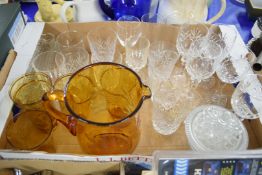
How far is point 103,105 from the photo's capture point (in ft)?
1.72

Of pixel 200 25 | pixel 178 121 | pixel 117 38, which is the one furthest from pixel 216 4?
pixel 178 121

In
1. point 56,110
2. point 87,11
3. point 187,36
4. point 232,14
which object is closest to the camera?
point 56,110

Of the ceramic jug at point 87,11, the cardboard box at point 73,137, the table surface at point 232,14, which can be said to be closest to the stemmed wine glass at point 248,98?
the cardboard box at point 73,137

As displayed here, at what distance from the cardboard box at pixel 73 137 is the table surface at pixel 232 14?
0.80ft

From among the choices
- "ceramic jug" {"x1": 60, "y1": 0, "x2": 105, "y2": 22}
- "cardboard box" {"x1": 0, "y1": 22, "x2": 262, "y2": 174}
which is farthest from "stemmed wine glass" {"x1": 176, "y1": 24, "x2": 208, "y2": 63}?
"ceramic jug" {"x1": 60, "y1": 0, "x2": 105, "y2": 22}

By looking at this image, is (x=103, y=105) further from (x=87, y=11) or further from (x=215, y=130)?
(x=87, y=11)

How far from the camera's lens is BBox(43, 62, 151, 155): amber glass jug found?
1.45ft

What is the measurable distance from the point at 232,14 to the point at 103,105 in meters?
0.62

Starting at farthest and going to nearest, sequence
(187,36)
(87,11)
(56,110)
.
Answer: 1. (87,11)
2. (187,36)
3. (56,110)

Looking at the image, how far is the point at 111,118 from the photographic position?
517mm

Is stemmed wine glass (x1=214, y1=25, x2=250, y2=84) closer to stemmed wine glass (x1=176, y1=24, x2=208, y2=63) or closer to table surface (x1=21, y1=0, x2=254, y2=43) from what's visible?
stemmed wine glass (x1=176, y1=24, x2=208, y2=63)

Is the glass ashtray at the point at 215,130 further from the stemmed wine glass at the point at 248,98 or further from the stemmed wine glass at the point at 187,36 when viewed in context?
the stemmed wine glass at the point at 187,36

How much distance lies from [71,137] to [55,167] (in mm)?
108

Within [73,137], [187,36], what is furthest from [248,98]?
[73,137]
